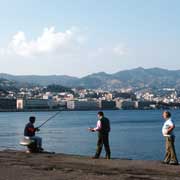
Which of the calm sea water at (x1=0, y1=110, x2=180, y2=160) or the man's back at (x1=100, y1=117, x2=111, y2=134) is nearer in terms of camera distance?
the man's back at (x1=100, y1=117, x2=111, y2=134)

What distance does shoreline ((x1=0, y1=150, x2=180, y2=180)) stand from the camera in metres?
12.5

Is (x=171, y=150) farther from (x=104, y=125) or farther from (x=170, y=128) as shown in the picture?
(x=104, y=125)

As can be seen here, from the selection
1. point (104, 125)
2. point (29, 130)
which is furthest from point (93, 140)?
point (104, 125)

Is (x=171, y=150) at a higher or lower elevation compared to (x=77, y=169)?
higher

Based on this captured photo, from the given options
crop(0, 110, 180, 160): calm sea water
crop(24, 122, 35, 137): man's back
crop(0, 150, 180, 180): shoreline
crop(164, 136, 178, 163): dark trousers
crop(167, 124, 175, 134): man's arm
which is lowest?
crop(0, 110, 180, 160): calm sea water

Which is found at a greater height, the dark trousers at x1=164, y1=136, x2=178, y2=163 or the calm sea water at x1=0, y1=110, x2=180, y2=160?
the dark trousers at x1=164, y1=136, x2=178, y2=163

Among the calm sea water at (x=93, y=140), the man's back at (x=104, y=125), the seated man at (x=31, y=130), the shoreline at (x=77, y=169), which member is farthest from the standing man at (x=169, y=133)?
the calm sea water at (x=93, y=140)

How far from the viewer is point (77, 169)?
13.8 metres

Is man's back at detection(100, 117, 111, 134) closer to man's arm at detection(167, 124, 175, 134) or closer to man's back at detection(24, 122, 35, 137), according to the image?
man's arm at detection(167, 124, 175, 134)

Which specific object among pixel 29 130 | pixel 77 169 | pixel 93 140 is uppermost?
pixel 29 130

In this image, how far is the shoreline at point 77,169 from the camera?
12.5 meters

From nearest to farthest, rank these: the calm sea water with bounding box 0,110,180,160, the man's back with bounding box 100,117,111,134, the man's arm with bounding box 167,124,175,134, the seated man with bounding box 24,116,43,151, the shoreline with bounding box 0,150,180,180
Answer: the shoreline with bounding box 0,150,180,180, the man's arm with bounding box 167,124,175,134, the man's back with bounding box 100,117,111,134, the seated man with bounding box 24,116,43,151, the calm sea water with bounding box 0,110,180,160

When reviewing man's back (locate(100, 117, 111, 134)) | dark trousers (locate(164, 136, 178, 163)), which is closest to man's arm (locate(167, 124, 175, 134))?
dark trousers (locate(164, 136, 178, 163))

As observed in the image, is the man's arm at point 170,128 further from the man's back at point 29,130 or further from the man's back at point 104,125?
the man's back at point 29,130
